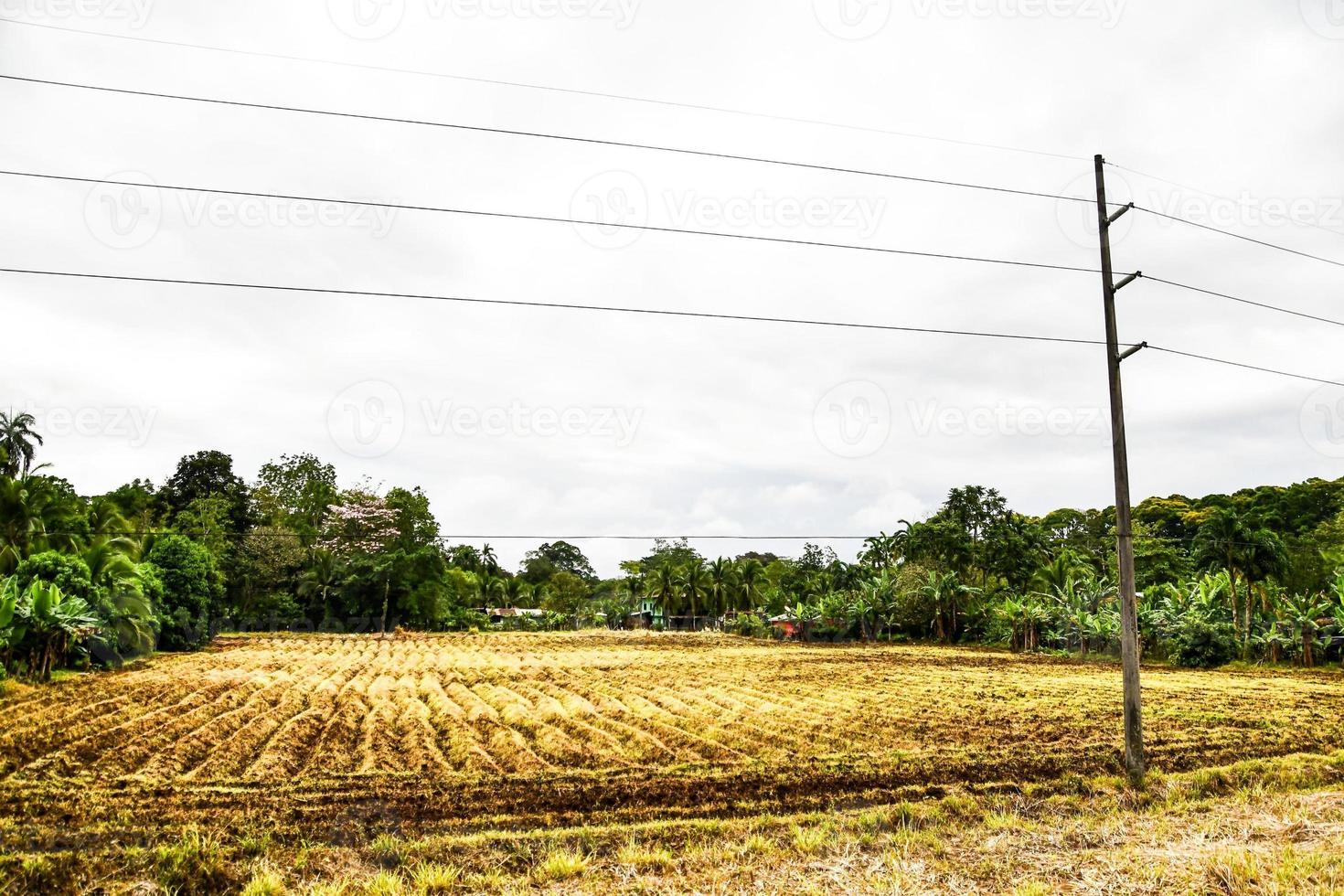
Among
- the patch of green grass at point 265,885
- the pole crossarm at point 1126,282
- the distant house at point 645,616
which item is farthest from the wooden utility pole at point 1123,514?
the distant house at point 645,616

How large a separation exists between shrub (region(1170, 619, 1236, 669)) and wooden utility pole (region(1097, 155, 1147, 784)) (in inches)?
903

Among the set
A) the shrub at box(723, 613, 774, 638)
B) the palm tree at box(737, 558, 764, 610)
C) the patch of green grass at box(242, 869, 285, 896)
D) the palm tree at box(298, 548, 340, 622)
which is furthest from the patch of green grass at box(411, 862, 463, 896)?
the palm tree at box(737, 558, 764, 610)

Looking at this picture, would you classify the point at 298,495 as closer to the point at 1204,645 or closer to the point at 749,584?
the point at 749,584

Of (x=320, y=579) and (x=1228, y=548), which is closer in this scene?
(x=1228, y=548)

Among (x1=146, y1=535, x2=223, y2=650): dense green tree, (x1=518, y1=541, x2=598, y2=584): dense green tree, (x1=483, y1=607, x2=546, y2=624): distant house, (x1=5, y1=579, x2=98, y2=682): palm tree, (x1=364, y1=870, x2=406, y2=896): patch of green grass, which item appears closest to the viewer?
(x1=364, y1=870, x2=406, y2=896): patch of green grass

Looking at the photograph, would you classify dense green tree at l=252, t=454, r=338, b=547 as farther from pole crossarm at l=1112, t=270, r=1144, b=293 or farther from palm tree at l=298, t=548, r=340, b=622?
pole crossarm at l=1112, t=270, r=1144, b=293

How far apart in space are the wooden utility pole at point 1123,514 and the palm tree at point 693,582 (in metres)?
52.0

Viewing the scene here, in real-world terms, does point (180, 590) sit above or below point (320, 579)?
below

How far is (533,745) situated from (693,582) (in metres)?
50.5

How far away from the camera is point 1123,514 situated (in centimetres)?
1062

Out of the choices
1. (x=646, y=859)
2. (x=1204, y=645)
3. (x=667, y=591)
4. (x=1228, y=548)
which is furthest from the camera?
(x=667, y=591)

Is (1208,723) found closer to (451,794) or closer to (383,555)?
(451,794)

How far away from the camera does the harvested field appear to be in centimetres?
882

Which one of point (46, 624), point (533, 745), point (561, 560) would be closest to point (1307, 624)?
point (533, 745)
